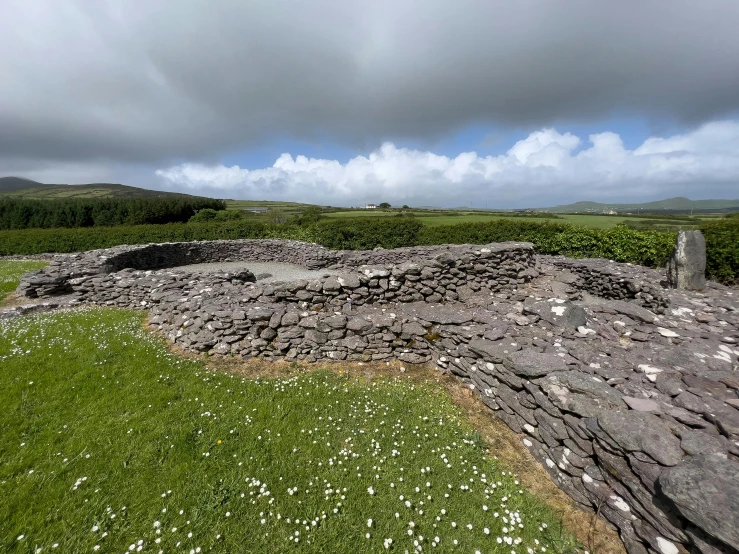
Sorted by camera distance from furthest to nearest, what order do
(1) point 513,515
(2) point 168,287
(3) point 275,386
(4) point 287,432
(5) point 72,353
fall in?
1. (2) point 168,287
2. (5) point 72,353
3. (3) point 275,386
4. (4) point 287,432
5. (1) point 513,515

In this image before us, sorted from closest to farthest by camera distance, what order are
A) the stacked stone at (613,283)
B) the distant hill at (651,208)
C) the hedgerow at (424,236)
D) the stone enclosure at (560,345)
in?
the stone enclosure at (560,345)
the stacked stone at (613,283)
the hedgerow at (424,236)
the distant hill at (651,208)

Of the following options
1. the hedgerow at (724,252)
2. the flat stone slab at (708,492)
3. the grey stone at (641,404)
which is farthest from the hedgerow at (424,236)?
the flat stone slab at (708,492)

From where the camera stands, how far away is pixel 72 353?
6.81m

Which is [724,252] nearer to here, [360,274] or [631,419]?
[631,419]

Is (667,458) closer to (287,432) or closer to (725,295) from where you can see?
(287,432)

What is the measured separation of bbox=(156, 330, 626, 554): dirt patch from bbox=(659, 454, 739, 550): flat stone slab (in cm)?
102

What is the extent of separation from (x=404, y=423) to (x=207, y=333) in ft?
17.0

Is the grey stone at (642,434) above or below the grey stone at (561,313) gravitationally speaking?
below

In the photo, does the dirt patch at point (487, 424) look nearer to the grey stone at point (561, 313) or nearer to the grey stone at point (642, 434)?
the grey stone at point (642, 434)

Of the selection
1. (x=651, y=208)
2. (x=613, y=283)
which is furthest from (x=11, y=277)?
(x=651, y=208)

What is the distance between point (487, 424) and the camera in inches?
196

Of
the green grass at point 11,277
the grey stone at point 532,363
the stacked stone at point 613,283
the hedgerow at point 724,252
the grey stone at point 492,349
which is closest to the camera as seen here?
the grey stone at point 532,363

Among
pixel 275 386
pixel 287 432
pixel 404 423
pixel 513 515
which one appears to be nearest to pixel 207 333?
pixel 275 386

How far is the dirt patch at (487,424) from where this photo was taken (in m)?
3.27
